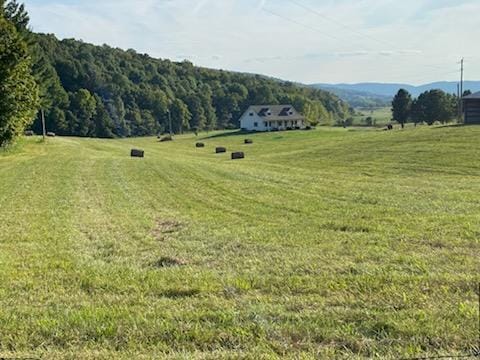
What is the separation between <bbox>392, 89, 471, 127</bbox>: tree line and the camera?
86875 mm

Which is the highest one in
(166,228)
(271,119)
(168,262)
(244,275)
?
(271,119)

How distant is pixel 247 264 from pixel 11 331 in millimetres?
3137

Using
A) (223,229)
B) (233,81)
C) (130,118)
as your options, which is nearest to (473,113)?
(223,229)

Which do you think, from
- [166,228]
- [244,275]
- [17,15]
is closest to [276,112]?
[17,15]

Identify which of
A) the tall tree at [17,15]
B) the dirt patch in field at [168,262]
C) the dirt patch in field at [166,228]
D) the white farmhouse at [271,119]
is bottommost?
the dirt patch in field at [166,228]

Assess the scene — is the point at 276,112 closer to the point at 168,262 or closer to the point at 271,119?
the point at 271,119

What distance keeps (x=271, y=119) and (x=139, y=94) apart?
33349mm

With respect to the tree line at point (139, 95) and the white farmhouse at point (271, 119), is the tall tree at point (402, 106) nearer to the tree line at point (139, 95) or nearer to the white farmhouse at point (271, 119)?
the white farmhouse at point (271, 119)

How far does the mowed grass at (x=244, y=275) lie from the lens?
14.4 ft

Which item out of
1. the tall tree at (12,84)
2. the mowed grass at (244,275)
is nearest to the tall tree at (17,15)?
the tall tree at (12,84)

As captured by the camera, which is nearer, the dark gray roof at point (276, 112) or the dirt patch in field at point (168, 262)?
the dirt patch in field at point (168, 262)

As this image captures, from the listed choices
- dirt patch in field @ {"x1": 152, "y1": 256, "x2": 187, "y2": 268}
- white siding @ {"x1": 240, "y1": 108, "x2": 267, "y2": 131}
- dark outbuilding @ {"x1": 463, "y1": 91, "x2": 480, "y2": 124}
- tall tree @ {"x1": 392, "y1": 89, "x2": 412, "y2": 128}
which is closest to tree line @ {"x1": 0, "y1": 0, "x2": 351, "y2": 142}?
white siding @ {"x1": 240, "y1": 108, "x2": 267, "y2": 131}

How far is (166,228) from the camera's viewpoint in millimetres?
10711

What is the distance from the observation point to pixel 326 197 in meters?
14.5
